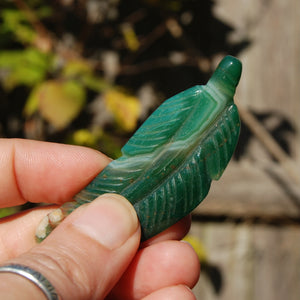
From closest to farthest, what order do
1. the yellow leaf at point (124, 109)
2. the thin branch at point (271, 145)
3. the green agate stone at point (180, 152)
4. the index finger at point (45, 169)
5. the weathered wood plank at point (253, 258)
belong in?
1. the green agate stone at point (180, 152)
2. the index finger at point (45, 169)
3. the yellow leaf at point (124, 109)
4. the thin branch at point (271, 145)
5. the weathered wood plank at point (253, 258)

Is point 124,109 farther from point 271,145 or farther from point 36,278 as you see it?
point 36,278

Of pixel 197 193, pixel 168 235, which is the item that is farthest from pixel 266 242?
pixel 197 193

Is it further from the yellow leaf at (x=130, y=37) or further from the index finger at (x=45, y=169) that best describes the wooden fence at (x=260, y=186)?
the index finger at (x=45, y=169)

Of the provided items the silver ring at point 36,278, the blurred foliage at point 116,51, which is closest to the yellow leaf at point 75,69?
the blurred foliage at point 116,51

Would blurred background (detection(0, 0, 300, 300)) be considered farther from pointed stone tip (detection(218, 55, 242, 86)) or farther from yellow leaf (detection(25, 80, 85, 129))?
pointed stone tip (detection(218, 55, 242, 86))

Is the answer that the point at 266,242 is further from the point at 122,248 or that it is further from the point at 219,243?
the point at 122,248
